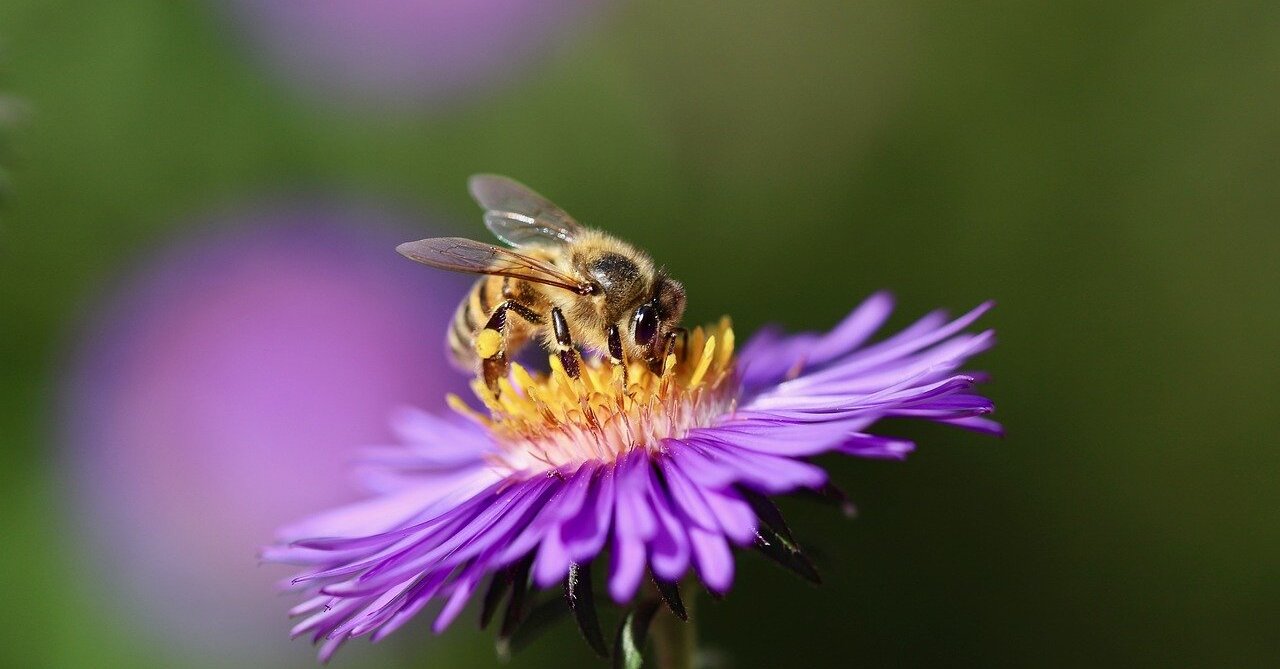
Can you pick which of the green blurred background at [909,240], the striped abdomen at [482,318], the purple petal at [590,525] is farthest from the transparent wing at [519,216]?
the green blurred background at [909,240]

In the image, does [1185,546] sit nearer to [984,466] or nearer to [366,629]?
[984,466]

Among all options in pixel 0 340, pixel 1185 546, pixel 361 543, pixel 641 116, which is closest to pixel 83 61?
pixel 0 340

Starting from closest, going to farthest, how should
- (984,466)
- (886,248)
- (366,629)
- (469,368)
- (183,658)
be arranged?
(366,629) < (469,368) < (183,658) < (984,466) < (886,248)

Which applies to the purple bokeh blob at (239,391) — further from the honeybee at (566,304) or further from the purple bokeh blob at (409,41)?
the honeybee at (566,304)

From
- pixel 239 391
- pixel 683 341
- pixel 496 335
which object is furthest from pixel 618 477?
pixel 239 391

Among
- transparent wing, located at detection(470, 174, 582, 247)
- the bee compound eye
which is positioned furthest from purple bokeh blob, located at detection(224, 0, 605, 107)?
the bee compound eye

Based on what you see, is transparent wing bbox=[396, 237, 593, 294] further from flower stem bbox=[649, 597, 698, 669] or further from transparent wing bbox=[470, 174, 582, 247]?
flower stem bbox=[649, 597, 698, 669]
